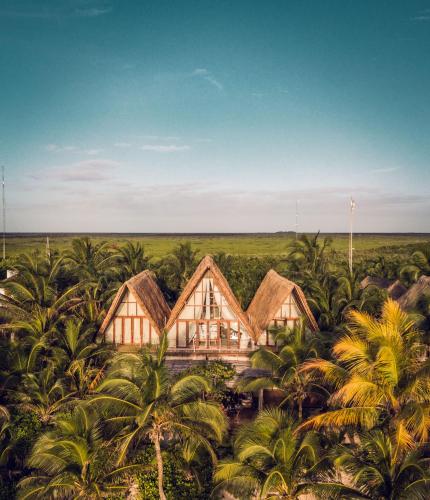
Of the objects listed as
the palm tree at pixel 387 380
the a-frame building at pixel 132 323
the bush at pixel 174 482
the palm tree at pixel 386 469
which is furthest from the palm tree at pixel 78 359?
the palm tree at pixel 386 469

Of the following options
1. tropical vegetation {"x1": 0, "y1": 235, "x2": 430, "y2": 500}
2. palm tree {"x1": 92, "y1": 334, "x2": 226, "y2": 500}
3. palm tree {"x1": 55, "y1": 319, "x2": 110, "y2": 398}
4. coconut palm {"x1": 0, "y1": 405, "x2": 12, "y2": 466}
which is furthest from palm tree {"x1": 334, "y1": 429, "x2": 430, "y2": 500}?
coconut palm {"x1": 0, "y1": 405, "x2": 12, "y2": 466}

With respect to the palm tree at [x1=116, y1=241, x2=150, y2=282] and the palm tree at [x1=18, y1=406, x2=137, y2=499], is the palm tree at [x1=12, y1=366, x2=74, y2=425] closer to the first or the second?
the palm tree at [x1=18, y1=406, x2=137, y2=499]

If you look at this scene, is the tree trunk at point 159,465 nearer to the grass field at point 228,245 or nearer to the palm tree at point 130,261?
the palm tree at point 130,261

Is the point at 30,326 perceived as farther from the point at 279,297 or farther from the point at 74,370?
the point at 279,297

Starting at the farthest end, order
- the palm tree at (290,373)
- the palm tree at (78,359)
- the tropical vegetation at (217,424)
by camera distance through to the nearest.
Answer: the palm tree at (78,359) → the palm tree at (290,373) → the tropical vegetation at (217,424)

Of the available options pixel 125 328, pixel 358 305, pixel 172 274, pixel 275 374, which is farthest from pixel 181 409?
pixel 172 274
